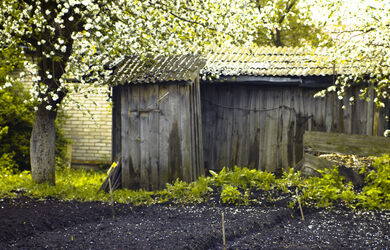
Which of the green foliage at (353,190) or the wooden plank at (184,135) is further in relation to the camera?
the wooden plank at (184,135)

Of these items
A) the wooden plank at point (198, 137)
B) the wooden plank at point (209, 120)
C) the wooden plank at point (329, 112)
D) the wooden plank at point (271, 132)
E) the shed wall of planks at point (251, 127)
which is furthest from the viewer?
the wooden plank at point (209, 120)

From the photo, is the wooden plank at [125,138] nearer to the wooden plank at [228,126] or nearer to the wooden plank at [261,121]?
the wooden plank at [228,126]

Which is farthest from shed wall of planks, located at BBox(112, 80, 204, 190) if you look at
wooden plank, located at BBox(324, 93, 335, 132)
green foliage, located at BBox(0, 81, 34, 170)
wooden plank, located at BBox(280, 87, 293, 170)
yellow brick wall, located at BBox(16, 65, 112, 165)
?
yellow brick wall, located at BBox(16, 65, 112, 165)

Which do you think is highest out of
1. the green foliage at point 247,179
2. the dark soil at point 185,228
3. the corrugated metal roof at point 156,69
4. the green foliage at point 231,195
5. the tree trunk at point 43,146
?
the corrugated metal roof at point 156,69

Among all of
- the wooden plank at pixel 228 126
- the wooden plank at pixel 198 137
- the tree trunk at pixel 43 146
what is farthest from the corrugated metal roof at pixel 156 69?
the wooden plank at pixel 228 126

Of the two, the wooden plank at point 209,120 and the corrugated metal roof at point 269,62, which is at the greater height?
the corrugated metal roof at point 269,62

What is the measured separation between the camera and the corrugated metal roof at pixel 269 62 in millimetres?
11094

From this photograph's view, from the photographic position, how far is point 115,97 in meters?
11.8

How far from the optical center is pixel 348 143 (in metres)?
9.04

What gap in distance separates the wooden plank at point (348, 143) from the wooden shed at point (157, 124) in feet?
8.22

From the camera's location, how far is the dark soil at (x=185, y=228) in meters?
5.88

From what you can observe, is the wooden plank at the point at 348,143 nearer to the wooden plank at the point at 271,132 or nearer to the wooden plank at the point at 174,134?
the wooden plank at the point at 271,132

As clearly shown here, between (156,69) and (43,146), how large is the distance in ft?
9.57

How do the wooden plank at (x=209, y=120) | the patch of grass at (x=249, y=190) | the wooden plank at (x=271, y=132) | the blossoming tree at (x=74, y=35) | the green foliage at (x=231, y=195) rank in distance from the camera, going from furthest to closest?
the wooden plank at (x=209, y=120)
the wooden plank at (x=271, y=132)
the blossoming tree at (x=74, y=35)
the green foliage at (x=231, y=195)
the patch of grass at (x=249, y=190)
